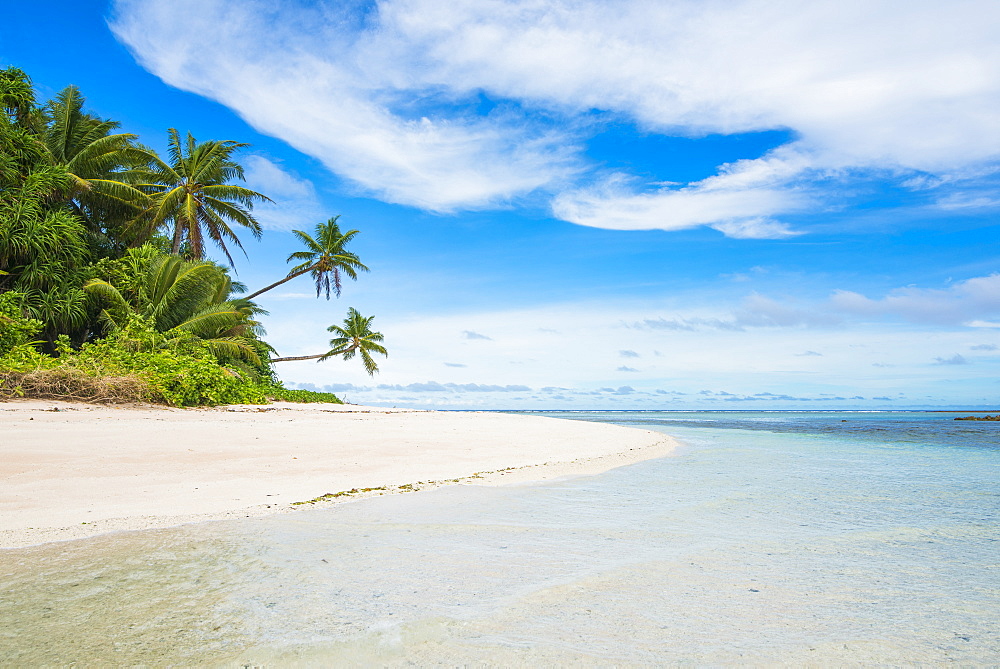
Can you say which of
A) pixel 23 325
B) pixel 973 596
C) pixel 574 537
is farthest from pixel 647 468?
pixel 23 325

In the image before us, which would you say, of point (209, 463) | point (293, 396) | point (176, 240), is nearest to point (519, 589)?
point (209, 463)

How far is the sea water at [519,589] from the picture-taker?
206 cm

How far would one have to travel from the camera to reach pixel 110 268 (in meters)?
18.2

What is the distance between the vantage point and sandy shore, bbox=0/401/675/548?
4.18 m

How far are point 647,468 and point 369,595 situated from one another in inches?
244

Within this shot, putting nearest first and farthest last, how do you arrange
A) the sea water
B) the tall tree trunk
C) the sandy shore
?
the sea water → the sandy shore → the tall tree trunk

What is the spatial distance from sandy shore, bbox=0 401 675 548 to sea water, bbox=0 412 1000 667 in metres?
0.63

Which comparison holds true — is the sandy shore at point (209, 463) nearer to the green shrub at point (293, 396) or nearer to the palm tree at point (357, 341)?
the green shrub at point (293, 396)

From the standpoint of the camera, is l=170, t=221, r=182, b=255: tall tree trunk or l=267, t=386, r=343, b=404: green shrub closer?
l=267, t=386, r=343, b=404: green shrub

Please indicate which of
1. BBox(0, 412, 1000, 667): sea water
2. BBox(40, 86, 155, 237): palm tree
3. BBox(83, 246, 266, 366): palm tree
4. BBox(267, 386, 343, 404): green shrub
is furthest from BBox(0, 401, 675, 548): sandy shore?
BBox(40, 86, 155, 237): palm tree

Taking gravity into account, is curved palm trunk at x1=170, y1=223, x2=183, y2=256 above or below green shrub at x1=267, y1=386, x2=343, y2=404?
above

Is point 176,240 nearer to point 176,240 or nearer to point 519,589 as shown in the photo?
point 176,240

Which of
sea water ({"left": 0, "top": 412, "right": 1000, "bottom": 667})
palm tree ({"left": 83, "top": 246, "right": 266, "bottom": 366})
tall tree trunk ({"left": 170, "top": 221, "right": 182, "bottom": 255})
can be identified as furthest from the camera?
tall tree trunk ({"left": 170, "top": 221, "right": 182, "bottom": 255})

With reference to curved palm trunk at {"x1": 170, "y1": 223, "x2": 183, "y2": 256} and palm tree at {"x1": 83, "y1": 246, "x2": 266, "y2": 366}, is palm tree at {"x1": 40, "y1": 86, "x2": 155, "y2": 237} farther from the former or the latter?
palm tree at {"x1": 83, "y1": 246, "x2": 266, "y2": 366}
